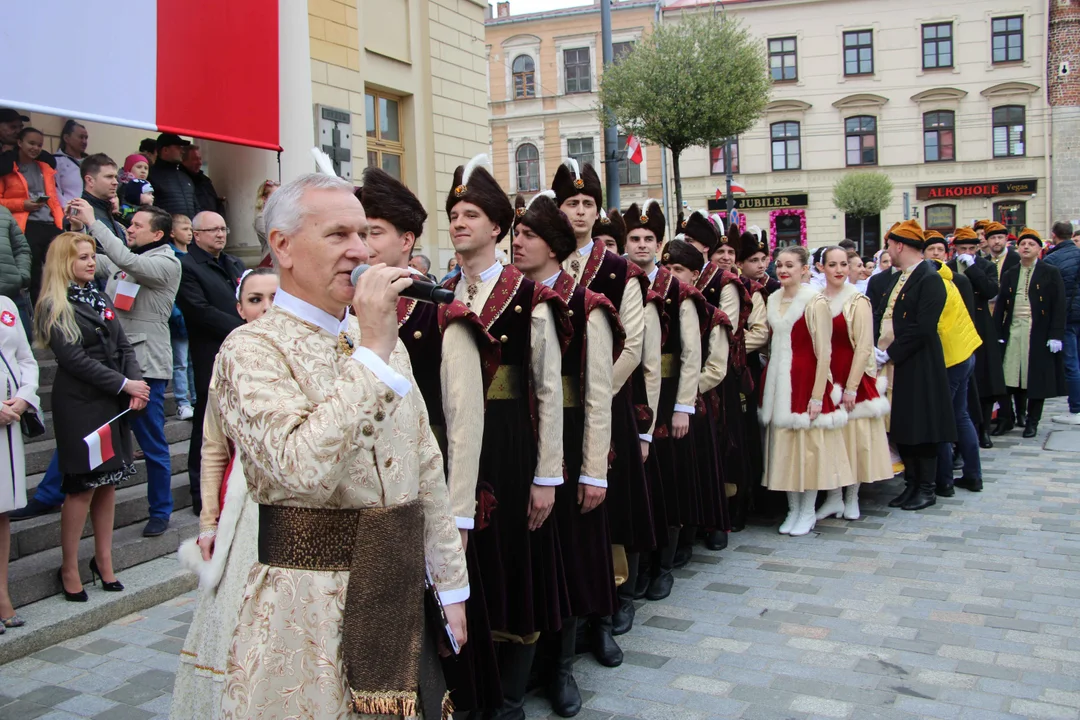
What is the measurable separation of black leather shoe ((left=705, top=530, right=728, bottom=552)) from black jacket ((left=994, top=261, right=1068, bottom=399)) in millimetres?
5678

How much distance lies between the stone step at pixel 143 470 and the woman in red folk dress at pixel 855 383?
4.94m

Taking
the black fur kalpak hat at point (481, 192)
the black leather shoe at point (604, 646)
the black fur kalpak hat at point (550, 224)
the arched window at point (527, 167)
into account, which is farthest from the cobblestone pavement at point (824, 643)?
the arched window at point (527, 167)

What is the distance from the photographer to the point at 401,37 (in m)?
13.5

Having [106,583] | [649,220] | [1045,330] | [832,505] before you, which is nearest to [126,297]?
[106,583]

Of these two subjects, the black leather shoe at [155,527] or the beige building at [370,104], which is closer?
the black leather shoe at [155,527]

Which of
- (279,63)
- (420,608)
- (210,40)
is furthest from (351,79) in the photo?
(420,608)

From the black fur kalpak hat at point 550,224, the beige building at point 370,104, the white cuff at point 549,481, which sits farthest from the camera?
the beige building at point 370,104

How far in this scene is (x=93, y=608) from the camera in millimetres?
5031

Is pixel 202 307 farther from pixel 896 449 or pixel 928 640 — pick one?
pixel 896 449

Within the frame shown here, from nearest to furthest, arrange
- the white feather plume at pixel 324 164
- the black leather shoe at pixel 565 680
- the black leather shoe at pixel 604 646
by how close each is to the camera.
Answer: the white feather plume at pixel 324 164 < the black leather shoe at pixel 565 680 < the black leather shoe at pixel 604 646

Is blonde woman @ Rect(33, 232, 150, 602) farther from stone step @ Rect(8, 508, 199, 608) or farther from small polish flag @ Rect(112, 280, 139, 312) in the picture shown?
small polish flag @ Rect(112, 280, 139, 312)

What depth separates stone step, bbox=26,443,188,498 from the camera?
6109mm

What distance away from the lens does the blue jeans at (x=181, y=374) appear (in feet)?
25.3

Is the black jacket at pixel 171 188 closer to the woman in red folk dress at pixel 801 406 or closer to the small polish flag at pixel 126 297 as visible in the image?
the small polish flag at pixel 126 297
